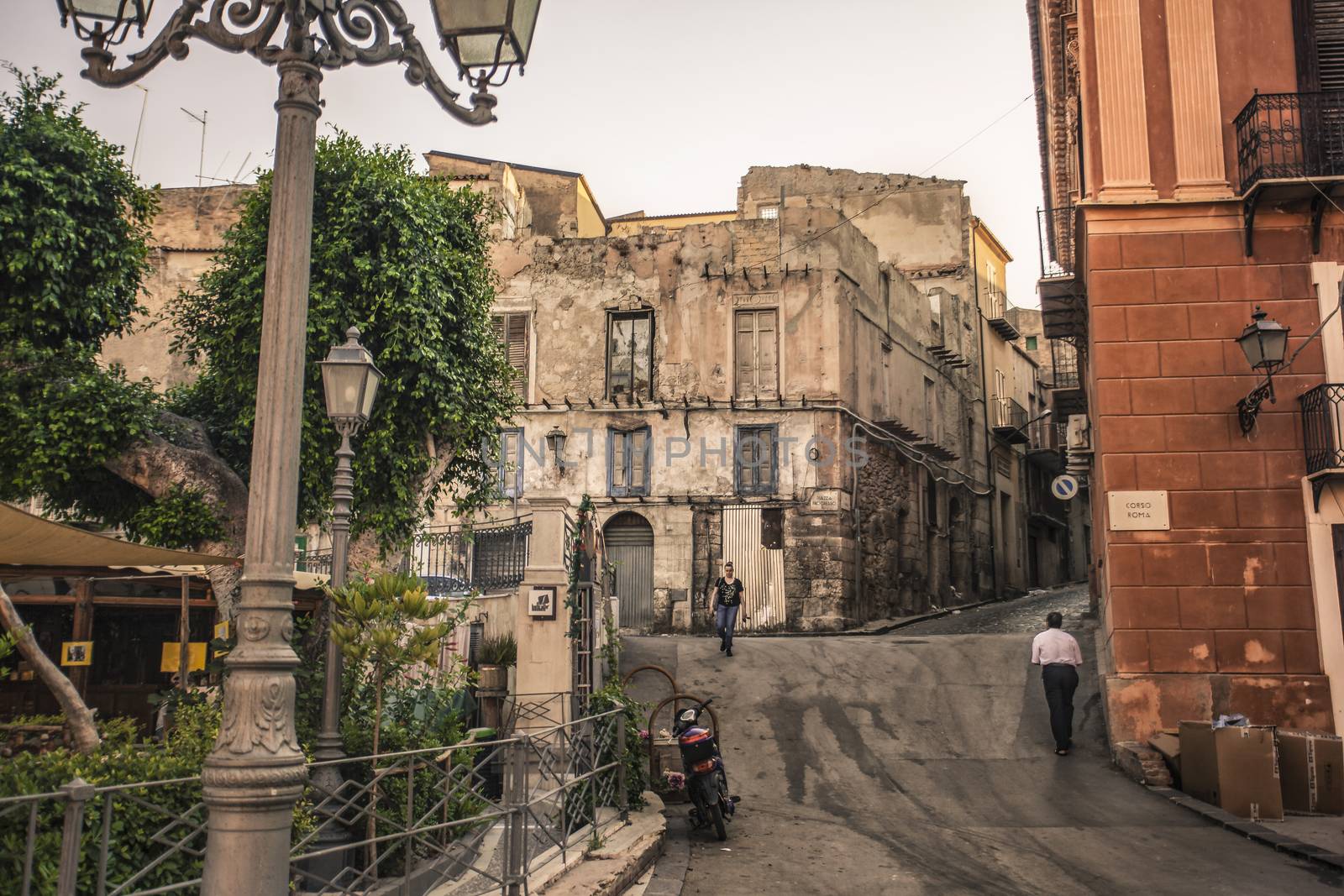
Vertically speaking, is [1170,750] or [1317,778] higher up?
[1170,750]

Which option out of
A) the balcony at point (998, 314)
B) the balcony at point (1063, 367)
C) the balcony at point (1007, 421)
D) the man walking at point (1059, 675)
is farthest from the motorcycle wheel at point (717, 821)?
the balcony at point (998, 314)

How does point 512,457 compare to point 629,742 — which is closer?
point 629,742

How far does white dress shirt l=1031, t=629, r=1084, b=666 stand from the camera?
12953 mm

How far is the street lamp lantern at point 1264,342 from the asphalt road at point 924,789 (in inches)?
180

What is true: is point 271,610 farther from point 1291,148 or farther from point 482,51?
point 1291,148

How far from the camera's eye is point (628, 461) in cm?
2611

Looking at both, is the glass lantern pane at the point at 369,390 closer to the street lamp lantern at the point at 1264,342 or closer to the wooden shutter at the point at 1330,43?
the street lamp lantern at the point at 1264,342

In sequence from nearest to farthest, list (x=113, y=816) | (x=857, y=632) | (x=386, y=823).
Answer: (x=113, y=816)
(x=386, y=823)
(x=857, y=632)

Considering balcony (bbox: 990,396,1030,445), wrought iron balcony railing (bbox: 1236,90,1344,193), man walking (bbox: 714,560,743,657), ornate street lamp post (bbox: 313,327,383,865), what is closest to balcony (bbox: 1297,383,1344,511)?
wrought iron balcony railing (bbox: 1236,90,1344,193)

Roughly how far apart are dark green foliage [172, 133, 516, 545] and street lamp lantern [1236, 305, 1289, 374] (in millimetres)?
9612

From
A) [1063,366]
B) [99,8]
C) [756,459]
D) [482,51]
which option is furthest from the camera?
[1063,366]

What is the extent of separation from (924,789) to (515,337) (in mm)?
17919

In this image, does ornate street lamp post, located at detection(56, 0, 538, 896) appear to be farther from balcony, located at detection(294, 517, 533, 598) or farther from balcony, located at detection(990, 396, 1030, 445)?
balcony, located at detection(990, 396, 1030, 445)

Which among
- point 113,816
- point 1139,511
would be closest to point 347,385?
point 113,816
